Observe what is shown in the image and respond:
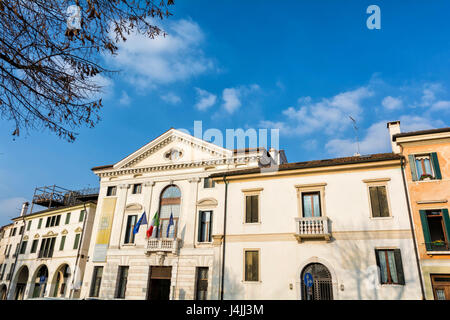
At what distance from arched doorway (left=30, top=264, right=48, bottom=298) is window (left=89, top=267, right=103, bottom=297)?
9691 mm

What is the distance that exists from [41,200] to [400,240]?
40.8 metres

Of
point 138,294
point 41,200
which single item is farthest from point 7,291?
point 138,294

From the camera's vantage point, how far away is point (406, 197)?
18.3m

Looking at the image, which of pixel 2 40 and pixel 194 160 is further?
pixel 194 160

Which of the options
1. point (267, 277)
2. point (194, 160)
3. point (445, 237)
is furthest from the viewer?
point (194, 160)

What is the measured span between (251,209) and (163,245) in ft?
29.0

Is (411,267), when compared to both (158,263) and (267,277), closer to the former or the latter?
(267,277)

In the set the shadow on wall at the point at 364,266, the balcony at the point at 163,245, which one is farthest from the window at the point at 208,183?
the shadow on wall at the point at 364,266

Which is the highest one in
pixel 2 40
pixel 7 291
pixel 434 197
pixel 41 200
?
pixel 41 200

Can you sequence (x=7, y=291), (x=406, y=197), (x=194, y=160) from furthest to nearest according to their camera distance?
(x=7, y=291) → (x=194, y=160) → (x=406, y=197)

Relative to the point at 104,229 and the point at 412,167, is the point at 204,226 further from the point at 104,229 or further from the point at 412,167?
the point at 412,167

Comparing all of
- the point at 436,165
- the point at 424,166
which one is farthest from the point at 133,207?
the point at 436,165

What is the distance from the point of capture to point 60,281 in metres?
32.9

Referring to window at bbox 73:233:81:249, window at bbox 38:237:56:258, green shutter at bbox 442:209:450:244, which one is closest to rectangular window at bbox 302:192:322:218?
green shutter at bbox 442:209:450:244
